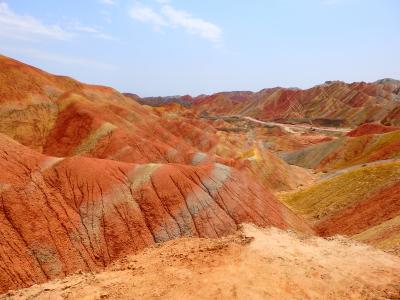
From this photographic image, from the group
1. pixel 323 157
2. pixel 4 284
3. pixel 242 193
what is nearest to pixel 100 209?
pixel 4 284

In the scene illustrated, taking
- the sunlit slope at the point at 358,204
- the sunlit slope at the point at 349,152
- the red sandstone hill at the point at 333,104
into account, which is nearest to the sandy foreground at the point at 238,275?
the sunlit slope at the point at 358,204

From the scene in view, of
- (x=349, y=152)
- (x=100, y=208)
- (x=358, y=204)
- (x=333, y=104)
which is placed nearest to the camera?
(x=100, y=208)

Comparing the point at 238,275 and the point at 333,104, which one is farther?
the point at 333,104

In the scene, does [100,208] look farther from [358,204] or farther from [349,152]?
[349,152]

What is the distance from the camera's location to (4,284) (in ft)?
73.6

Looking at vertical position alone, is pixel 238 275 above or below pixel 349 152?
below

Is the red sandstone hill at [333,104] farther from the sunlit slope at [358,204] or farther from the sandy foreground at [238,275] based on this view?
the sandy foreground at [238,275]

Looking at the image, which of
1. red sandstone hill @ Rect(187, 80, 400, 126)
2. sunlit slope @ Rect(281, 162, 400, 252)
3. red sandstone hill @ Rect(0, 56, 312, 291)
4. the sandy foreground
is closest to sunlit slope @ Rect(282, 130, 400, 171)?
sunlit slope @ Rect(281, 162, 400, 252)

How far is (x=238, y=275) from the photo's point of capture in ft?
63.2

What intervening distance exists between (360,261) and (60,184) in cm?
2047

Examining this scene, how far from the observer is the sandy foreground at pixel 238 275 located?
725 inches

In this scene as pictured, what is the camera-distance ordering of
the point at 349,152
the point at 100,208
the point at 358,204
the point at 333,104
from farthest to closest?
the point at 333,104 < the point at 349,152 < the point at 358,204 < the point at 100,208

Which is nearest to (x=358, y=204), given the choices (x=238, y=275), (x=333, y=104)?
(x=238, y=275)

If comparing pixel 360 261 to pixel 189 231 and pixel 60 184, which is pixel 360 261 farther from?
pixel 60 184
